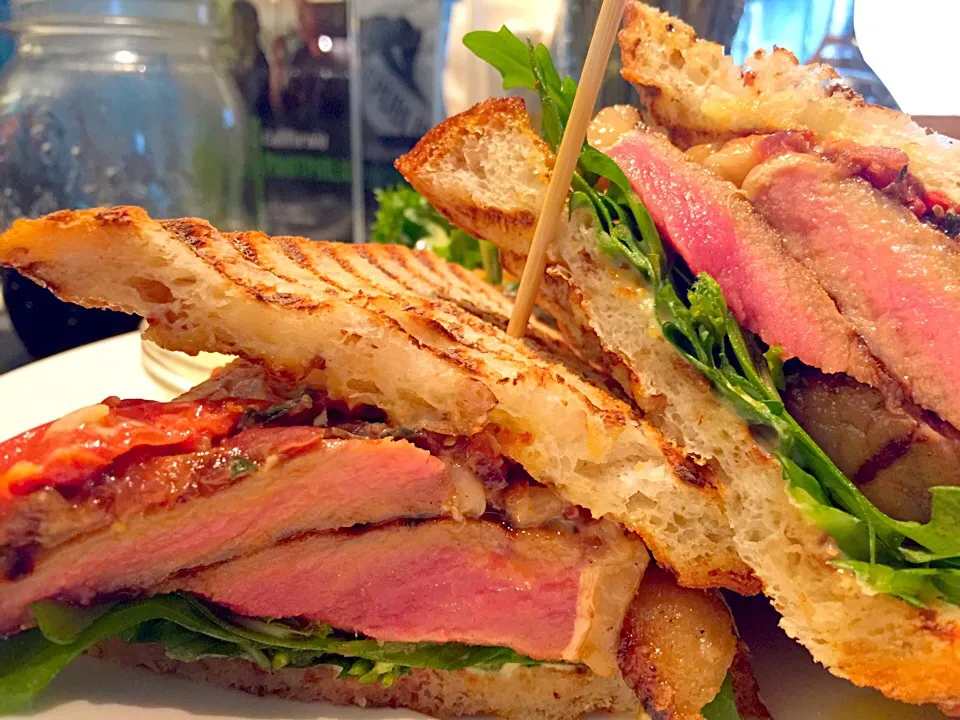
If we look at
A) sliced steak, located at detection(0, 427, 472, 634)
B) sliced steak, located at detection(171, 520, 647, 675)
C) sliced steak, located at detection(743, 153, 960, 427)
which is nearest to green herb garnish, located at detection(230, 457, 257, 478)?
sliced steak, located at detection(0, 427, 472, 634)

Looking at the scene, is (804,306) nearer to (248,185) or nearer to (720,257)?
(720,257)

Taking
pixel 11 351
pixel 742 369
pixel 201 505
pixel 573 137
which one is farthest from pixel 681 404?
pixel 11 351

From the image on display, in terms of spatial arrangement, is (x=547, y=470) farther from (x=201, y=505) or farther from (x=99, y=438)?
(x=99, y=438)

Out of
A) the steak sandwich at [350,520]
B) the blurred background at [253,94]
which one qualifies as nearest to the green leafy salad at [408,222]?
the blurred background at [253,94]

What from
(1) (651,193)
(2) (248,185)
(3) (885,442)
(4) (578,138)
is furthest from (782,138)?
(2) (248,185)

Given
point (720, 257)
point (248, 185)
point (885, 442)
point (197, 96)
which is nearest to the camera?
point (885, 442)

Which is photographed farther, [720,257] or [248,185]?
[248,185]

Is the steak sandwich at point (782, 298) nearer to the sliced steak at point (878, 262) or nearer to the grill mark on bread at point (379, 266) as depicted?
the sliced steak at point (878, 262)

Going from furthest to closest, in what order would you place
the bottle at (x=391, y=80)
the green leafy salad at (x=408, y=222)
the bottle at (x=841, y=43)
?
the bottle at (x=391, y=80) < the green leafy salad at (x=408, y=222) < the bottle at (x=841, y=43)
